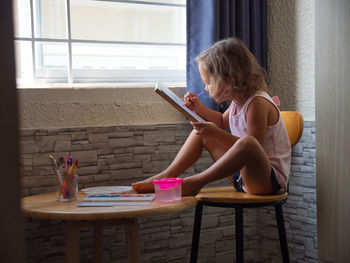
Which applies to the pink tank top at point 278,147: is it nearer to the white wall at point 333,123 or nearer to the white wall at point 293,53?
the white wall at point 333,123

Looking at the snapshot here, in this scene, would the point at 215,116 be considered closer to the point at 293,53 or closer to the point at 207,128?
the point at 207,128

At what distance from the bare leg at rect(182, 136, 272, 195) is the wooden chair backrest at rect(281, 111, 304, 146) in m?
0.33

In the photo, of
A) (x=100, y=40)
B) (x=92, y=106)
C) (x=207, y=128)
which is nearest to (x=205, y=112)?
(x=207, y=128)

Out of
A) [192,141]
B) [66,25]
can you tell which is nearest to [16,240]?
[192,141]

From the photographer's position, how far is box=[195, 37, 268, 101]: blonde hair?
6.44 ft

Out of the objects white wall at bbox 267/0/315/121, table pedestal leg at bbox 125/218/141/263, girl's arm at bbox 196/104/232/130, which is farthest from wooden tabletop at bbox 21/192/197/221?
white wall at bbox 267/0/315/121

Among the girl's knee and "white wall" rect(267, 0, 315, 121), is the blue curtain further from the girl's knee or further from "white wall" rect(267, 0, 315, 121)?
the girl's knee

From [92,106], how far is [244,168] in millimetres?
832

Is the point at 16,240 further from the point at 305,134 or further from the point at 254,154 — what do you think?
the point at 305,134

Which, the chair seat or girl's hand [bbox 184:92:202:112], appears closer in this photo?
the chair seat

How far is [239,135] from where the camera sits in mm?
2059

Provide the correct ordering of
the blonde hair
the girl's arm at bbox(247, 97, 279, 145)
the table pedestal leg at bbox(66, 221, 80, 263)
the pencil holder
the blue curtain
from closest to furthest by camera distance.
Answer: the table pedestal leg at bbox(66, 221, 80, 263), the pencil holder, the girl's arm at bbox(247, 97, 279, 145), the blonde hair, the blue curtain

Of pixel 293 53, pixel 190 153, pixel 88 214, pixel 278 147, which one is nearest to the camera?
pixel 88 214

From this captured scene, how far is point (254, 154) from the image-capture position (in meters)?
1.71
